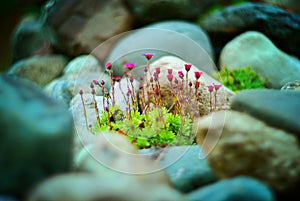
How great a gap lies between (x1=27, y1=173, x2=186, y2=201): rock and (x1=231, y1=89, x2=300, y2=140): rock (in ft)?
2.63

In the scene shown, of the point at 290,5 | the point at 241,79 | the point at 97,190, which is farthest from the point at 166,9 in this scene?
the point at 97,190

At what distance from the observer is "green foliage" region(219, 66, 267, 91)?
17.3 feet

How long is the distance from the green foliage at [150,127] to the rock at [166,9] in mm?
3383

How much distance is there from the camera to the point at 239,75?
17.5 feet

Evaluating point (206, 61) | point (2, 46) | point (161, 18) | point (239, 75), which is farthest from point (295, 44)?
point (2, 46)

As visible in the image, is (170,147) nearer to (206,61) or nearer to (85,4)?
(206,61)

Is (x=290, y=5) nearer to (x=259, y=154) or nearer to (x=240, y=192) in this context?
(x=259, y=154)

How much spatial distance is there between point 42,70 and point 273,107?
5588mm

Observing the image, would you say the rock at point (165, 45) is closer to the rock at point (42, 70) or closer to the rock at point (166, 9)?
the rock at point (166, 9)

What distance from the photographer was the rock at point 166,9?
6.61m

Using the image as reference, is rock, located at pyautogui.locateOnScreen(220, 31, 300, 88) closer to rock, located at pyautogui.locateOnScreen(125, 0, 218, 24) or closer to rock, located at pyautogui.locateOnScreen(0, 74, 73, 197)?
rock, located at pyautogui.locateOnScreen(125, 0, 218, 24)

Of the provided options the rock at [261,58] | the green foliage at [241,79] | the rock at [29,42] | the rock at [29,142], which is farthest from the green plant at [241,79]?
the rock at [29,42]

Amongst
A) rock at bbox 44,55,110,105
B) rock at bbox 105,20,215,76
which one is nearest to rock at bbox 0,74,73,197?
rock at bbox 44,55,110,105

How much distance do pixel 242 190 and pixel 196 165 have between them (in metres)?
0.67
